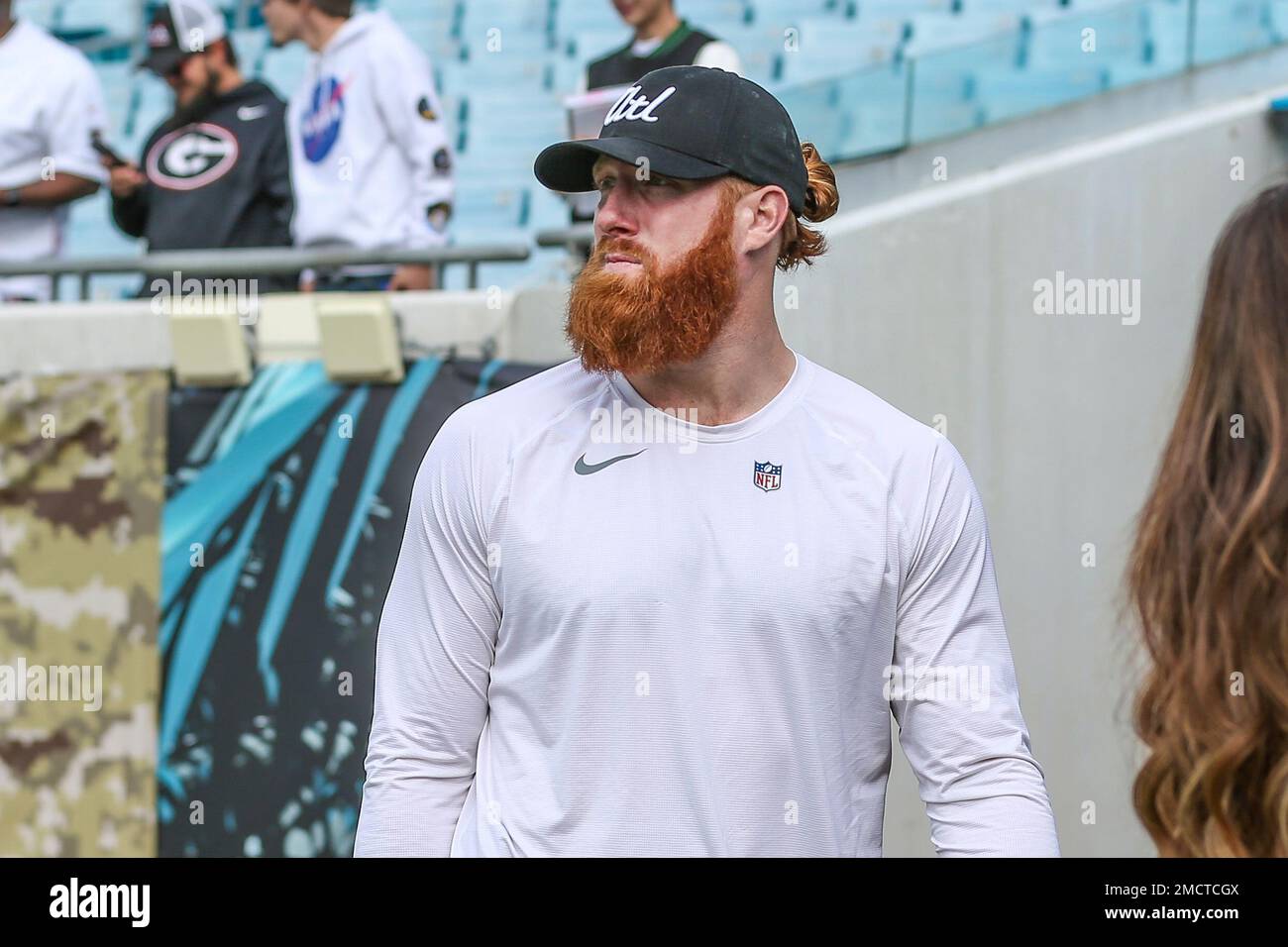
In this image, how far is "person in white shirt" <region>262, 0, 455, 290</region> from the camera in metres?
6.02

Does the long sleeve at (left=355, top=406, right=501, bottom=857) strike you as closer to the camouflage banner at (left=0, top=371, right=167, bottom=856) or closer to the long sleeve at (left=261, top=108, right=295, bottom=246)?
the camouflage banner at (left=0, top=371, right=167, bottom=856)

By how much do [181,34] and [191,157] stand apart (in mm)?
455

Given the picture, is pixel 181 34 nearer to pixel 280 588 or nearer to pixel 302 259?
pixel 302 259

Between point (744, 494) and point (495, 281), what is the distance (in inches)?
229

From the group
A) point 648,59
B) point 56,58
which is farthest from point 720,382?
point 56,58

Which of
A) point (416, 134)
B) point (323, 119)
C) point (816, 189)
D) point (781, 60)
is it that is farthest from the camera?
point (781, 60)

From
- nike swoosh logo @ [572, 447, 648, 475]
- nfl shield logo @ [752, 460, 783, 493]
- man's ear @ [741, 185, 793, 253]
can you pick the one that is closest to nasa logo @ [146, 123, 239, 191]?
man's ear @ [741, 185, 793, 253]

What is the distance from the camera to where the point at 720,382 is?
2717 millimetres

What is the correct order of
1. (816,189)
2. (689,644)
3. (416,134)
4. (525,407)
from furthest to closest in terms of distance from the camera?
(416,134) → (816,189) → (525,407) → (689,644)

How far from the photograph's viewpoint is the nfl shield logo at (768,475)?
261cm

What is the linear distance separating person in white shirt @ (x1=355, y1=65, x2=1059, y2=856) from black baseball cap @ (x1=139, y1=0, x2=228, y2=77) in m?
4.03

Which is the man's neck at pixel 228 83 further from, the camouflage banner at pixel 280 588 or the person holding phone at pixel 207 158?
the camouflage banner at pixel 280 588

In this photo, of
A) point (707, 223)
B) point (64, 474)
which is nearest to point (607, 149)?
point (707, 223)
